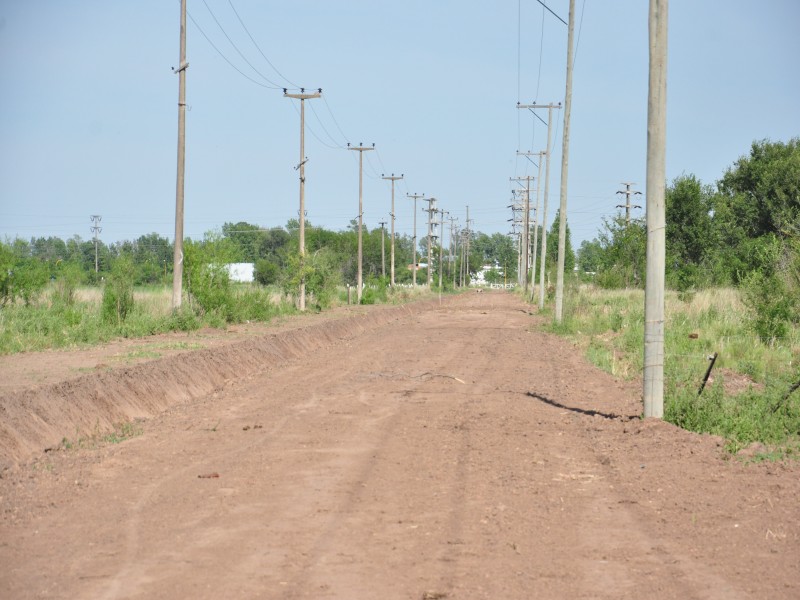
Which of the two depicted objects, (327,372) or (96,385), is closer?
(96,385)

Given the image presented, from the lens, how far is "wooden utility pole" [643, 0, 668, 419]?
41.5ft

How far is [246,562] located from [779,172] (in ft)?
202

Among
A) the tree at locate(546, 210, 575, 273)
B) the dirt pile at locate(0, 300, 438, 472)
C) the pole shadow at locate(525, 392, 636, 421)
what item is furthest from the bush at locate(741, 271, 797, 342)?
the tree at locate(546, 210, 575, 273)

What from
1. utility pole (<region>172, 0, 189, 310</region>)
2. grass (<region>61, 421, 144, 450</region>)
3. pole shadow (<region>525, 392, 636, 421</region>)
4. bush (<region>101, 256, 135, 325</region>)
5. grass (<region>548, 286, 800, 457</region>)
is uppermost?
utility pole (<region>172, 0, 189, 310</region>)

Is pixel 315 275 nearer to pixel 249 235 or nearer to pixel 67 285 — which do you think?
pixel 67 285

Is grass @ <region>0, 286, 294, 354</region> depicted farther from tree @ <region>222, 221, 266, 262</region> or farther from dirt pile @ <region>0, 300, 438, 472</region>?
tree @ <region>222, 221, 266, 262</region>

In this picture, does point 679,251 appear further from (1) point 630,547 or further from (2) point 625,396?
(1) point 630,547

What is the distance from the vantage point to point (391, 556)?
22.0 feet

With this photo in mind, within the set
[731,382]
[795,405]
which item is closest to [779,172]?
[731,382]

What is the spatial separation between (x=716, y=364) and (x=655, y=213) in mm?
9087

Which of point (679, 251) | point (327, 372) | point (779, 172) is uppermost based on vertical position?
point (779, 172)

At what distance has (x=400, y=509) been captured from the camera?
8.08 m

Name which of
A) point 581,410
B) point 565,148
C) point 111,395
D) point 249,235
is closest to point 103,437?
point 111,395

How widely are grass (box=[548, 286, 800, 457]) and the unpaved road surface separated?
74 centimetres
